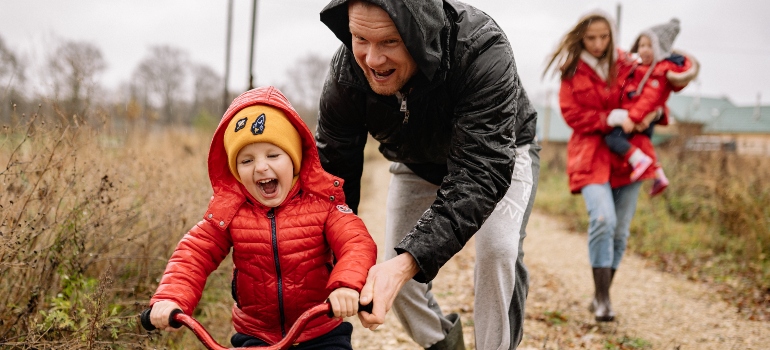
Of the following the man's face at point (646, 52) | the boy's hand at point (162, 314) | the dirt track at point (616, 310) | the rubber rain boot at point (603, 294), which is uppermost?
the man's face at point (646, 52)

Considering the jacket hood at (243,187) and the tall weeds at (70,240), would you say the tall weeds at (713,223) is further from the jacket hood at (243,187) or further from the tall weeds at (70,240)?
the tall weeds at (70,240)

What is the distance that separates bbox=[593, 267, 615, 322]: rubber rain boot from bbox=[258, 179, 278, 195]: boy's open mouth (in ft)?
10.1

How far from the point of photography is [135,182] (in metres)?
4.79

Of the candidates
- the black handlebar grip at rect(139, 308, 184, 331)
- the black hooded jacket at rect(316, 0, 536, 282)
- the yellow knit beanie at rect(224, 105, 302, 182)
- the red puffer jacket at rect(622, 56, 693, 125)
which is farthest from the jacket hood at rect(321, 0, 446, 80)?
the red puffer jacket at rect(622, 56, 693, 125)

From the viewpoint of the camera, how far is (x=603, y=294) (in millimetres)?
4773

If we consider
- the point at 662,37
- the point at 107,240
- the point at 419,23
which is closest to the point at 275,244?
the point at 419,23

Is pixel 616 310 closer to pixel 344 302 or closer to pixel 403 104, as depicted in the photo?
pixel 403 104

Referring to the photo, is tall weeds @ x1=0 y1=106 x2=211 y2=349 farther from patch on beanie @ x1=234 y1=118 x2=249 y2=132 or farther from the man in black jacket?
the man in black jacket

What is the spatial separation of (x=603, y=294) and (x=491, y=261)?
240 cm

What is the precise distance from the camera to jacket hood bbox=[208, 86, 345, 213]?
Result: 2646mm

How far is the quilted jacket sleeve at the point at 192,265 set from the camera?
91.7 inches

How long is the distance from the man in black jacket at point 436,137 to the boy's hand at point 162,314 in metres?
0.70

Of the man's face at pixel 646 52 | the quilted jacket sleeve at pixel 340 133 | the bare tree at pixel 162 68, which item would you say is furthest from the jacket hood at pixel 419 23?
the bare tree at pixel 162 68

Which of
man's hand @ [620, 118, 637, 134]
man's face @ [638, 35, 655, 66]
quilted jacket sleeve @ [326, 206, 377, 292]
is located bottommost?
quilted jacket sleeve @ [326, 206, 377, 292]
